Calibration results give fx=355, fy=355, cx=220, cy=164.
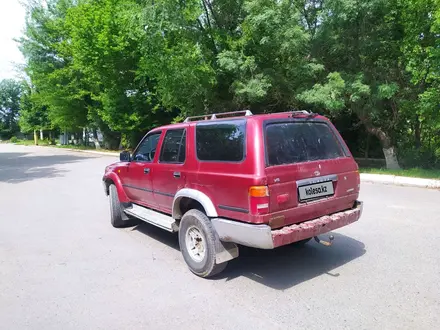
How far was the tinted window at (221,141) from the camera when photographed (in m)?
4.03

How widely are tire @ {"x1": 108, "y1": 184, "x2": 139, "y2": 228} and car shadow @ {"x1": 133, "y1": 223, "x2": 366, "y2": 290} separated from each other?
1.28 meters

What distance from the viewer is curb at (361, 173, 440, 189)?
9.90 m

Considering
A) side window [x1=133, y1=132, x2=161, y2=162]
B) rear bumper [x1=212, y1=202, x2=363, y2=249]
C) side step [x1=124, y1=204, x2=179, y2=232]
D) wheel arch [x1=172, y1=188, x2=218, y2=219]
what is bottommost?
side step [x1=124, y1=204, x2=179, y2=232]

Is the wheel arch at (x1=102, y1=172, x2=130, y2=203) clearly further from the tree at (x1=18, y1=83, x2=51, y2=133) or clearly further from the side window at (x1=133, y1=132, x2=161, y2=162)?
the tree at (x1=18, y1=83, x2=51, y2=133)

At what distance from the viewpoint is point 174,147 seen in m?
4.98

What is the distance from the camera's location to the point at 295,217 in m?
3.94

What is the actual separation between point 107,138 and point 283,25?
23.5 metres

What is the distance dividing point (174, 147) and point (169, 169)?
0.32m

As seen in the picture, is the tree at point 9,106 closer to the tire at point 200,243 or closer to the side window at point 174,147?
the side window at point 174,147

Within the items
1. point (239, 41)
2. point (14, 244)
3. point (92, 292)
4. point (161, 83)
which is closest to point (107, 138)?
point (161, 83)

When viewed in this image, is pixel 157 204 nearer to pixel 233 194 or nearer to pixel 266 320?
pixel 233 194

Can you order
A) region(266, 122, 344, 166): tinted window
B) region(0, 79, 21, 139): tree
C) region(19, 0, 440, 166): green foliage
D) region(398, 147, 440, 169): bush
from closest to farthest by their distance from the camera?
region(266, 122, 344, 166): tinted window → region(19, 0, 440, 166): green foliage → region(398, 147, 440, 169): bush → region(0, 79, 21, 139): tree

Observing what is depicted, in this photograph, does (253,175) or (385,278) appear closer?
(253,175)

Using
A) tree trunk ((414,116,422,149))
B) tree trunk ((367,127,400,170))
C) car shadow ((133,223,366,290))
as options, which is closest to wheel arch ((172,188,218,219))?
car shadow ((133,223,366,290))
